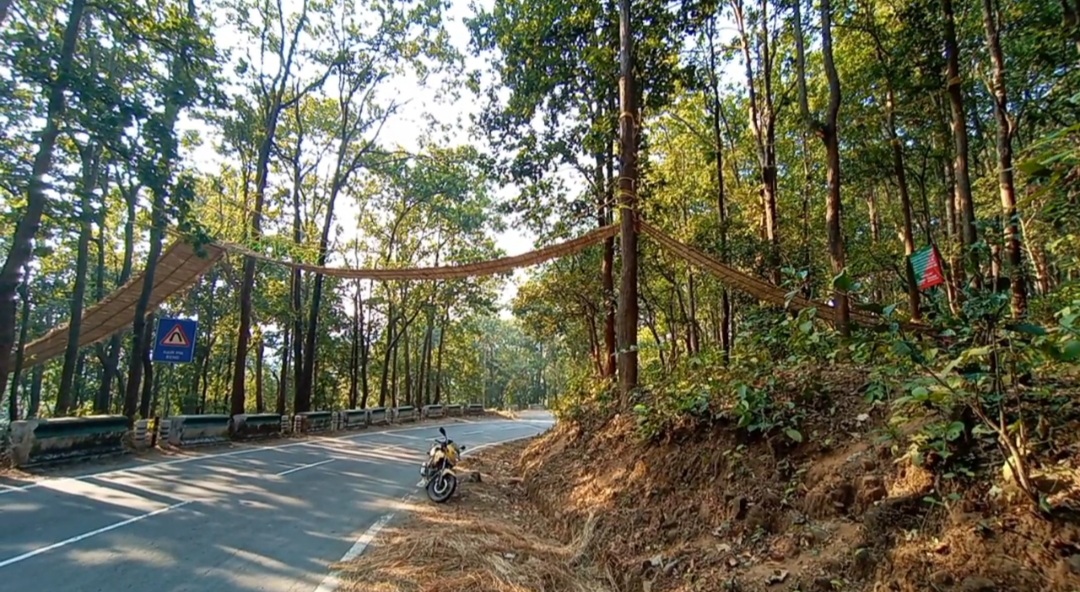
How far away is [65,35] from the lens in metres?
9.52

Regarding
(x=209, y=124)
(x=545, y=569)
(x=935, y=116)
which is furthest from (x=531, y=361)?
(x=545, y=569)

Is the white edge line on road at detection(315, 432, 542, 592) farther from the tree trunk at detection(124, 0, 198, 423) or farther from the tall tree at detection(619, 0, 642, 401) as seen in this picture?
the tree trunk at detection(124, 0, 198, 423)

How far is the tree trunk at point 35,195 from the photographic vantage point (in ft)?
29.8

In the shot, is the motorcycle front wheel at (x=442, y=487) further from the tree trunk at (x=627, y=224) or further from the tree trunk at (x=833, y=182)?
the tree trunk at (x=833, y=182)

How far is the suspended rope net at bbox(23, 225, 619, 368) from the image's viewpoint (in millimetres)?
8617

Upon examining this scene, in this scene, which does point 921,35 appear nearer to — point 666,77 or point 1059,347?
point 666,77

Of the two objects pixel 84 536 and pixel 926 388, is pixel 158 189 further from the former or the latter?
pixel 926 388

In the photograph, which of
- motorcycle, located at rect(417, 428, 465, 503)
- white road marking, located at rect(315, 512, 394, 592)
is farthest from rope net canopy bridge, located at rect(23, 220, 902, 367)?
white road marking, located at rect(315, 512, 394, 592)

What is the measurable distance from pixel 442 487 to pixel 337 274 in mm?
4510

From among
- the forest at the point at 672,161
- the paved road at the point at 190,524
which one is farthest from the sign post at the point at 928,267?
the paved road at the point at 190,524

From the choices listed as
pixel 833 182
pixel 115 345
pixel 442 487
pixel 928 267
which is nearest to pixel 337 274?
pixel 442 487

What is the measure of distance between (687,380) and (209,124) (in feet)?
59.9

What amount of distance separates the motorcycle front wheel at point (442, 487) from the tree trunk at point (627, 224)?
279cm

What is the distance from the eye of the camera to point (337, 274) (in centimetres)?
1009
